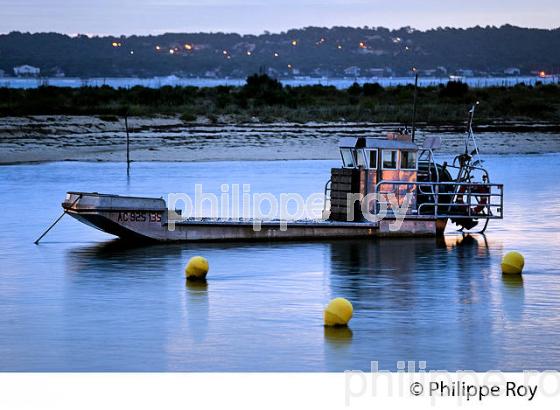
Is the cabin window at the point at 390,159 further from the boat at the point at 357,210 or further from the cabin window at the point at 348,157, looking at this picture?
the cabin window at the point at 348,157

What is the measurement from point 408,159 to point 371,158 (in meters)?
0.79

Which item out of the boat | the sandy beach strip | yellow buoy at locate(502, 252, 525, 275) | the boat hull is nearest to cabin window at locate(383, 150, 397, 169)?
the boat

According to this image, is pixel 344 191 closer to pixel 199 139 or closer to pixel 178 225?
pixel 178 225

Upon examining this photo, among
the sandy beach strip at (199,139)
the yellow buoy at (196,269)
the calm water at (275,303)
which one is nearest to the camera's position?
the calm water at (275,303)

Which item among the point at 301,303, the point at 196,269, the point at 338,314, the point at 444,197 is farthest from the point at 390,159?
the point at 338,314

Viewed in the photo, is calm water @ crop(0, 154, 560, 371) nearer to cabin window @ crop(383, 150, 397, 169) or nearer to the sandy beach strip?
cabin window @ crop(383, 150, 397, 169)

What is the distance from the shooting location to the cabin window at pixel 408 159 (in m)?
25.2

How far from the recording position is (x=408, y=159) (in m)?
25.3

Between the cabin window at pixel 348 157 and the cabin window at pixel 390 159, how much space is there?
0.63 meters

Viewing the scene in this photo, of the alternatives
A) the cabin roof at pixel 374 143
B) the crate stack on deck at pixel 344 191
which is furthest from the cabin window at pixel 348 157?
the crate stack on deck at pixel 344 191

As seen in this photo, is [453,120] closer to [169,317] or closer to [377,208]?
[377,208]

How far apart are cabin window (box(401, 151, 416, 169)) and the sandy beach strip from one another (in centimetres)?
2367

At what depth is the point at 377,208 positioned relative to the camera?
25000 millimetres

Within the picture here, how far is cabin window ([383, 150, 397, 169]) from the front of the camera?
25.2 metres
